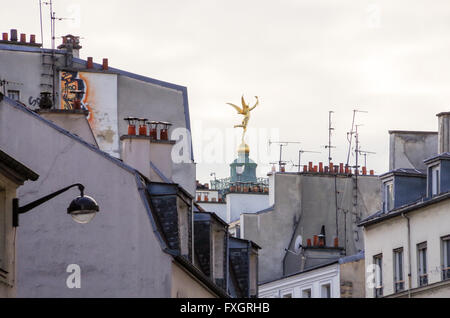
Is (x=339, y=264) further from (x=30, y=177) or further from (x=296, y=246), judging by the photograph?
(x=30, y=177)

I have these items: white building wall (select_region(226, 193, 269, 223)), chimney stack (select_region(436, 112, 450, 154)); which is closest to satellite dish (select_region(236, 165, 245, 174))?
white building wall (select_region(226, 193, 269, 223))

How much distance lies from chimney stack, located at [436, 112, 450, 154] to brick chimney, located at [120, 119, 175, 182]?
18.6 meters

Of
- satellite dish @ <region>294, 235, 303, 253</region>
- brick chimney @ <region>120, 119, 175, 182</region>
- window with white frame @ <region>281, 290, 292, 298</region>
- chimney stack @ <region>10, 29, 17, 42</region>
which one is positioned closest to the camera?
brick chimney @ <region>120, 119, 175, 182</region>

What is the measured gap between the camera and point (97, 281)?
35594mm

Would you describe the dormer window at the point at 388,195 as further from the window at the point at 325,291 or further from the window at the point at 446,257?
the window at the point at 325,291

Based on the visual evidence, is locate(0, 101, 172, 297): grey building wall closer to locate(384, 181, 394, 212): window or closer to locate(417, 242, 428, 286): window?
locate(417, 242, 428, 286): window

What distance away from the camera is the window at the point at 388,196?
60062 mm

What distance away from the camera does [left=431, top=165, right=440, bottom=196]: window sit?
5678 cm

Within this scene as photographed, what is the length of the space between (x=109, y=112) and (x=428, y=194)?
11581 mm

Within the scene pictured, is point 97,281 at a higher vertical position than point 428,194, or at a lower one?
lower

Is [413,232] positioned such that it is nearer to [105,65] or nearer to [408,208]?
[408,208]

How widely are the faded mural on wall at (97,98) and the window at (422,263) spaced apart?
1150 cm

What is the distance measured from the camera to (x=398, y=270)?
58906 mm
